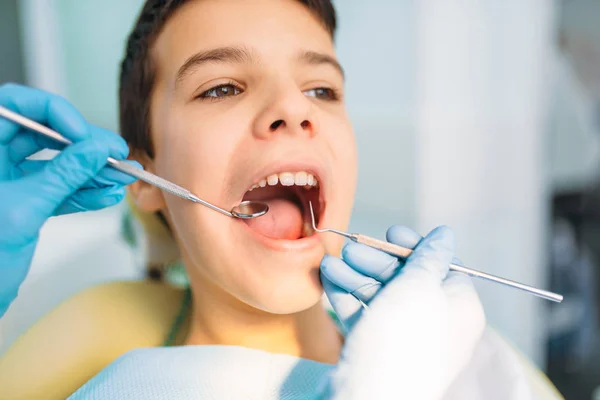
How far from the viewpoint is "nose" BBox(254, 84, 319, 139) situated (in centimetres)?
81

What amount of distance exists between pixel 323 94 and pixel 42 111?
0.52 meters

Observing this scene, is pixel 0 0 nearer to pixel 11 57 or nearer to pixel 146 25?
pixel 11 57

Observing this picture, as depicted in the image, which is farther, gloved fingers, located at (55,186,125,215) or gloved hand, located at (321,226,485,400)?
gloved fingers, located at (55,186,125,215)

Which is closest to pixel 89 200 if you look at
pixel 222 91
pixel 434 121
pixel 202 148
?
pixel 202 148

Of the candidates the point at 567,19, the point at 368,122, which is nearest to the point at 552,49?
the point at 567,19

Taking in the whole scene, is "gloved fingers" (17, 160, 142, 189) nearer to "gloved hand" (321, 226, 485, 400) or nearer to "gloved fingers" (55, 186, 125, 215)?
"gloved fingers" (55, 186, 125, 215)

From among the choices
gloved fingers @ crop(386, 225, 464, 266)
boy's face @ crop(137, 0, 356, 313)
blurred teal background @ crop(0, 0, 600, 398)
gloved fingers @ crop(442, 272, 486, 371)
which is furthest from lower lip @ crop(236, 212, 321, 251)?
blurred teal background @ crop(0, 0, 600, 398)

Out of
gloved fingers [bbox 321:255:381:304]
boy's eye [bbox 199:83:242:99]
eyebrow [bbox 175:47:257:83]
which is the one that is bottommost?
gloved fingers [bbox 321:255:381:304]

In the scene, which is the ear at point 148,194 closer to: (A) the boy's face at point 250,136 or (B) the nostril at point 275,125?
(A) the boy's face at point 250,136

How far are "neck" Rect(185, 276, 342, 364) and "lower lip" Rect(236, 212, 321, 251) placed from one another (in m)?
0.18

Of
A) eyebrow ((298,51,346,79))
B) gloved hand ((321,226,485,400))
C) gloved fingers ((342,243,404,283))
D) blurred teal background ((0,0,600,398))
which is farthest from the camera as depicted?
blurred teal background ((0,0,600,398))

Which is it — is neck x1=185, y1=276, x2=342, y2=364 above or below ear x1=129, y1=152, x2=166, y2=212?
below

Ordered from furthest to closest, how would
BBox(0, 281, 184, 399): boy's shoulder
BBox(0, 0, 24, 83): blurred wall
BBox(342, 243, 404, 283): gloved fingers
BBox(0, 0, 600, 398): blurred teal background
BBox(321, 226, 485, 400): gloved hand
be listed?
BBox(0, 0, 24, 83): blurred wall → BBox(0, 0, 600, 398): blurred teal background → BBox(0, 281, 184, 399): boy's shoulder → BBox(342, 243, 404, 283): gloved fingers → BBox(321, 226, 485, 400): gloved hand

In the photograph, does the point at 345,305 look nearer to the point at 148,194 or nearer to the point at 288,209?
the point at 288,209
